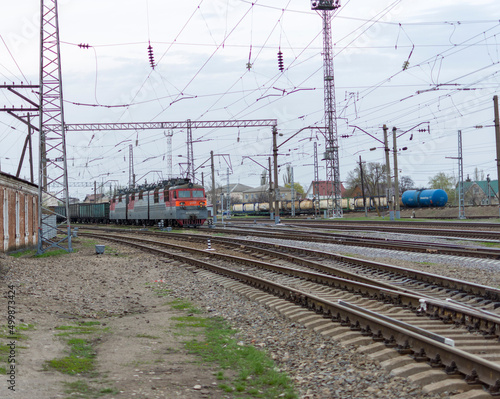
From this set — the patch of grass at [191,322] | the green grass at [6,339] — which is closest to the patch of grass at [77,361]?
the green grass at [6,339]

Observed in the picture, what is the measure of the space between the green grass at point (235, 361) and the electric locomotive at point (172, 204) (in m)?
30.3

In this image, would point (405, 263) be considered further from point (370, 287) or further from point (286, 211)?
point (286, 211)

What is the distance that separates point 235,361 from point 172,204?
3361cm

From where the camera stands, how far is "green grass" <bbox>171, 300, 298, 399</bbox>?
607 centimetres

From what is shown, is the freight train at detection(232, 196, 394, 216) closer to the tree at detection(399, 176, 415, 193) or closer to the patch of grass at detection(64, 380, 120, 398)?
the tree at detection(399, 176, 415, 193)

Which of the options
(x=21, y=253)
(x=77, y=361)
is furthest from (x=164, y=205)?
(x=77, y=361)

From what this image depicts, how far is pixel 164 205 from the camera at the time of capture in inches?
1649

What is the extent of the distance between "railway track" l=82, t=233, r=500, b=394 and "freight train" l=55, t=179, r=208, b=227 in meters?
26.0

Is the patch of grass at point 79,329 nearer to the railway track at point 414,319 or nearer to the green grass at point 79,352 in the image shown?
the green grass at point 79,352

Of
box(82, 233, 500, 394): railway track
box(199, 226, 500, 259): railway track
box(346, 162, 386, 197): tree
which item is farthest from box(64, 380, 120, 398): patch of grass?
box(346, 162, 386, 197): tree

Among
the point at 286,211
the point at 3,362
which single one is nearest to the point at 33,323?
the point at 3,362

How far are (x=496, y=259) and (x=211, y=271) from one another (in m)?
8.67

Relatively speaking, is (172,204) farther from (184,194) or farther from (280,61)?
(280,61)

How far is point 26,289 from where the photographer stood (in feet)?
42.4
